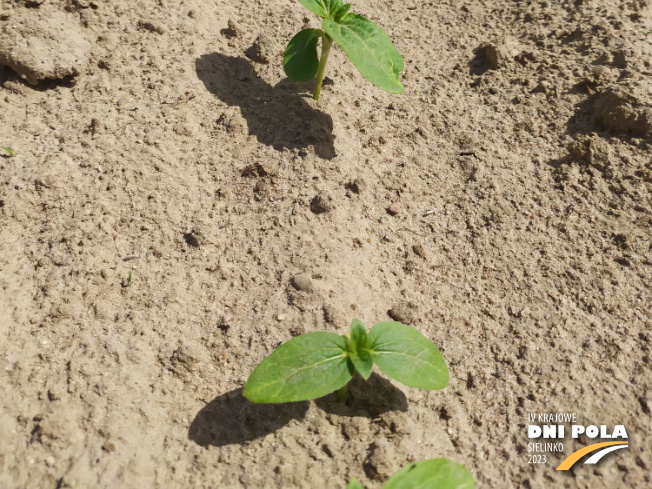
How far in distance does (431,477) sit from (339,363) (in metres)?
0.43

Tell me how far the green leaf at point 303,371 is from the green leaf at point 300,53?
1.36m

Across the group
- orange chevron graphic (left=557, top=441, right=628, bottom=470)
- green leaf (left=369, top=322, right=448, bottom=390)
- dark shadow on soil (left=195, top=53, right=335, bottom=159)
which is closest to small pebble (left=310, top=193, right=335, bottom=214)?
dark shadow on soil (left=195, top=53, right=335, bottom=159)

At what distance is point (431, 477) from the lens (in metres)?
1.54

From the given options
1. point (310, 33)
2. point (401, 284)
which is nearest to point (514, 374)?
point (401, 284)

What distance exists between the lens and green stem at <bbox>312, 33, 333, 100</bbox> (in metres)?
2.44

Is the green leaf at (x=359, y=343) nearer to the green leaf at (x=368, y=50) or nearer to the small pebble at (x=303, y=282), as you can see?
the small pebble at (x=303, y=282)

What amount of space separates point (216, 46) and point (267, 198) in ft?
3.39

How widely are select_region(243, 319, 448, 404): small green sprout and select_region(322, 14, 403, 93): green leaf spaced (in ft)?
3.55

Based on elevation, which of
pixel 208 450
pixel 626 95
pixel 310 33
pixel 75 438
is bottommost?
pixel 75 438

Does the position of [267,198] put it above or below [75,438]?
above

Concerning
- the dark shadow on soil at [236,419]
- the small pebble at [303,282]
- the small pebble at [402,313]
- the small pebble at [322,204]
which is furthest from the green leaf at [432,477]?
the small pebble at [322,204]

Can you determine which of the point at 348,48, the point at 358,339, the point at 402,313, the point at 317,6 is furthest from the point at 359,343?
the point at 317,6

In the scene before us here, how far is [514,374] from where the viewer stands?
2.00 m

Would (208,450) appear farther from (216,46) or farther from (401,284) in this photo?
(216,46)
